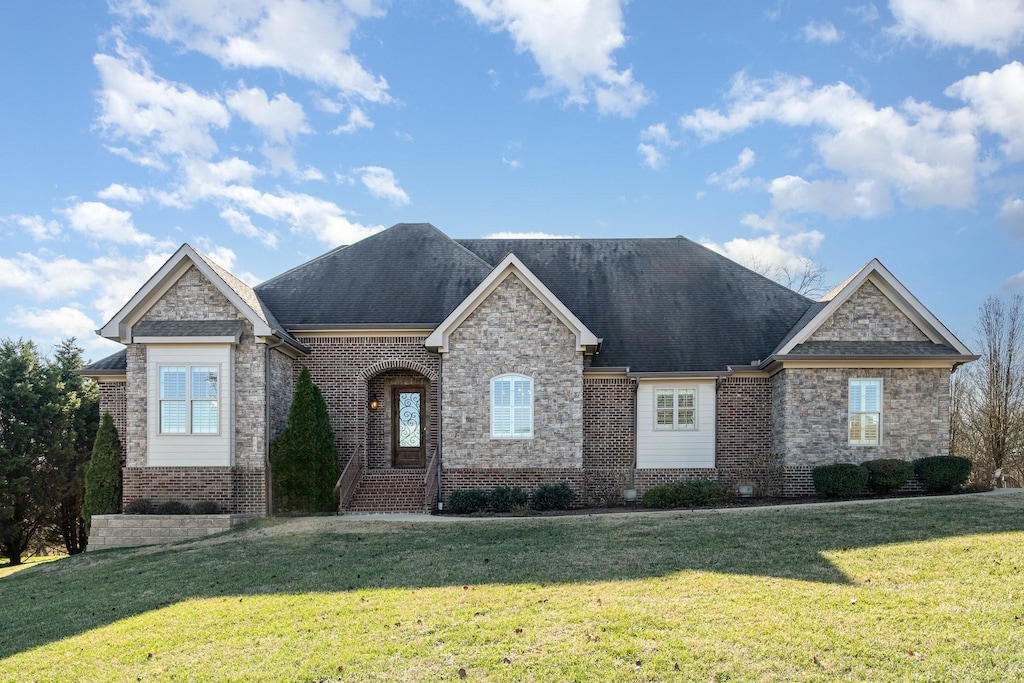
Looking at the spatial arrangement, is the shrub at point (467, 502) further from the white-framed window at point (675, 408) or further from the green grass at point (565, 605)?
the white-framed window at point (675, 408)

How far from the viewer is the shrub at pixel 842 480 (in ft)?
54.7

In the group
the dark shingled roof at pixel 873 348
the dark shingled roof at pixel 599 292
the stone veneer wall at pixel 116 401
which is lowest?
the stone veneer wall at pixel 116 401

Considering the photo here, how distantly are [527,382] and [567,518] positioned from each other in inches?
158

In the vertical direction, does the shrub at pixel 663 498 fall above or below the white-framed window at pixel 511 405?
below

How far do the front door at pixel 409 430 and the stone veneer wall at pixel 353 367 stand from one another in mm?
1518

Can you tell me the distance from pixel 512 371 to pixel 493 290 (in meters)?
2.06

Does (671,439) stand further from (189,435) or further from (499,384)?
(189,435)

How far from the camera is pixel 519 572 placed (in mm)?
10680

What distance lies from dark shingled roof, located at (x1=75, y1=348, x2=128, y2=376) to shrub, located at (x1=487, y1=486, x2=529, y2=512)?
9.99 m

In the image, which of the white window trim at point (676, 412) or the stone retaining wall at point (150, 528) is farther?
the white window trim at point (676, 412)

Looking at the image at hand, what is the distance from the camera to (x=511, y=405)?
18.0 metres

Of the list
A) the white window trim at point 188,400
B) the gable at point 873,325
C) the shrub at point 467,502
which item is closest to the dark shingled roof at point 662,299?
the gable at point 873,325

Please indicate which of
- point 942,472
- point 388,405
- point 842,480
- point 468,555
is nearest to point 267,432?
point 388,405

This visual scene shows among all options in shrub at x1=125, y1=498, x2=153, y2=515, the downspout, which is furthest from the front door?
shrub at x1=125, y1=498, x2=153, y2=515
